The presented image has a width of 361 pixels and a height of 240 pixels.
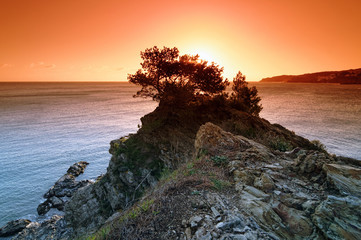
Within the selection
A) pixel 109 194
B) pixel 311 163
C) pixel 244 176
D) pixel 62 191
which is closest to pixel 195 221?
pixel 244 176

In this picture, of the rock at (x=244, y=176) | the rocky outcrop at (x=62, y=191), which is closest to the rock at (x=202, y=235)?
the rock at (x=244, y=176)

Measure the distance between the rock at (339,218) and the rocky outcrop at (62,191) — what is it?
29345 millimetres

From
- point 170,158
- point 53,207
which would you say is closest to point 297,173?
point 170,158

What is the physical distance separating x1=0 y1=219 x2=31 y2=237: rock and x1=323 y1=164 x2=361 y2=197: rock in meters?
28.7

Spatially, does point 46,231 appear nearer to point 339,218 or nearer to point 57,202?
point 57,202

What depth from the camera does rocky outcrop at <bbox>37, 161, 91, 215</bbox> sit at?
2531 centimetres

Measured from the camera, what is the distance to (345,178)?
6.60 meters

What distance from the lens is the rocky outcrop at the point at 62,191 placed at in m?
25.3

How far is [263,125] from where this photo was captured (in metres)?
22.2

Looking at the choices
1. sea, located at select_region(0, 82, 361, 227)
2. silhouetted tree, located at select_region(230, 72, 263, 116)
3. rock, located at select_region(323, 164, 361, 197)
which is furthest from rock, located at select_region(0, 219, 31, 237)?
silhouetted tree, located at select_region(230, 72, 263, 116)

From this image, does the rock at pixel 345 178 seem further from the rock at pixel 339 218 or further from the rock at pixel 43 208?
the rock at pixel 43 208

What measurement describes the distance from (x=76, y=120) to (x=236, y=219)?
72.8 meters

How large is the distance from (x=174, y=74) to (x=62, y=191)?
23363 mm

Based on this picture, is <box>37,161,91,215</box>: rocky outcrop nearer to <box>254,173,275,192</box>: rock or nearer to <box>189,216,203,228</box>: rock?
<box>189,216,203,228</box>: rock
